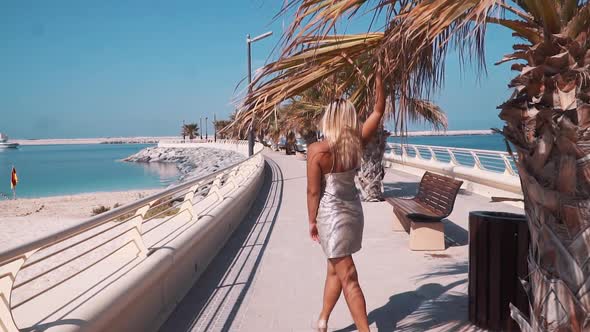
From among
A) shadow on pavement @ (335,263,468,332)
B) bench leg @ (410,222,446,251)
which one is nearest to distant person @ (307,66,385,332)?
shadow on pavement @ (335,263,468,332)

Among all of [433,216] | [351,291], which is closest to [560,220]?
[351,291]

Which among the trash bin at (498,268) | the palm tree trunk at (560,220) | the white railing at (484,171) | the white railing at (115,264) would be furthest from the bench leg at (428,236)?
the palm tree trunk at (560,220)

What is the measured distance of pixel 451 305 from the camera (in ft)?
14.9

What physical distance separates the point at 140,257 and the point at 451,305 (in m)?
2.80

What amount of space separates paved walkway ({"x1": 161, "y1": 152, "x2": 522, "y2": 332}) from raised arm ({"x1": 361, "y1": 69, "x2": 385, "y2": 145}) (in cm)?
160

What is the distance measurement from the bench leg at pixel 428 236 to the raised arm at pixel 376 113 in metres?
3.35

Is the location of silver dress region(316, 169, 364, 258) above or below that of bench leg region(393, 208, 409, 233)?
above

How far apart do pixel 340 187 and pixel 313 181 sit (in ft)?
0.63

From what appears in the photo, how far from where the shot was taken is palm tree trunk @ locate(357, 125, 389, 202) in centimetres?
1131

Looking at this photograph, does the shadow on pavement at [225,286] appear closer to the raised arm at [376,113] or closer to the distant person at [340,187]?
the distant person at [340,187]

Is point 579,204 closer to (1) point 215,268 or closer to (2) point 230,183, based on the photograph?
(1) point 215,268

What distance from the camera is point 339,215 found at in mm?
3457

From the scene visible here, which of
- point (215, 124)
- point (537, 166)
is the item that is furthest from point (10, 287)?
point (215, 124)

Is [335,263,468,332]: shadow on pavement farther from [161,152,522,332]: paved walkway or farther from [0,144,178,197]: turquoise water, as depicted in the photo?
[0,144,178,197]: turquoise water
